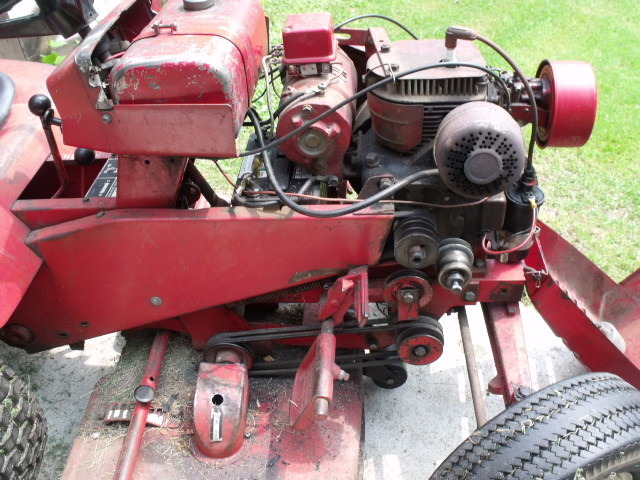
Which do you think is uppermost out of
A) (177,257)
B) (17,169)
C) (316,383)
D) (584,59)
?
(17,169)

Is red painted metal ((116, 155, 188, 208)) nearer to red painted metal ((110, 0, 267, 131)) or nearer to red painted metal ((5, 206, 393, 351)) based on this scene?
red painted metal ((5, 206, 393, 351))

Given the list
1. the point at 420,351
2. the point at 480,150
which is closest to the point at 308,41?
the point at 480,150

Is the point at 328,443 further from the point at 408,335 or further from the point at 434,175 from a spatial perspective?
the point at 434,175

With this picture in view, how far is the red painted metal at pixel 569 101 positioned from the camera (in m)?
2.34

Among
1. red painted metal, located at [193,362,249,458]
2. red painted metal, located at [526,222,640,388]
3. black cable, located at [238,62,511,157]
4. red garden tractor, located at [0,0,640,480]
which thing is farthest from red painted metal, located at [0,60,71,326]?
red painted metal, located at [526,222,640,388]

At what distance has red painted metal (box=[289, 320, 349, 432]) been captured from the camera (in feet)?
7.27

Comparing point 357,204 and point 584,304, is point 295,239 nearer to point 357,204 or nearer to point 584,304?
point 357,204

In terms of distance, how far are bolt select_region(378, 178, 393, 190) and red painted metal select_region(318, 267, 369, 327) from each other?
32cm

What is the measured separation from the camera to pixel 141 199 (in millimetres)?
2346

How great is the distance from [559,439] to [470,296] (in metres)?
0.72

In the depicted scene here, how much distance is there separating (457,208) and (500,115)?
0.43 meters

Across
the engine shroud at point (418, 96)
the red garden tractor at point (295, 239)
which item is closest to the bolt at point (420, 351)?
the red garden tractor at point (295, 239)

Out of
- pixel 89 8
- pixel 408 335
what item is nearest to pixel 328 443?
pixel 408 335

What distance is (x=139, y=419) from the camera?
246 centimetres
